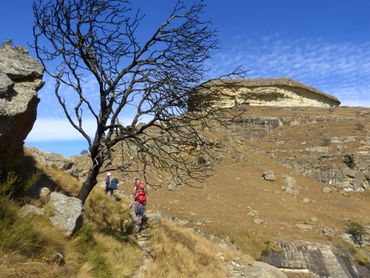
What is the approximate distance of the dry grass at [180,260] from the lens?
861 cm

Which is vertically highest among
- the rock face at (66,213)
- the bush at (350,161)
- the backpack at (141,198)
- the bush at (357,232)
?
the bush at (350,161)

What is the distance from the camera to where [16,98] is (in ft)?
22.0

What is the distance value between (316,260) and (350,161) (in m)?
16.4

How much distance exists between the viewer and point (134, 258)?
8.38m

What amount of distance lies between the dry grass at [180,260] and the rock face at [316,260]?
18.0 ft

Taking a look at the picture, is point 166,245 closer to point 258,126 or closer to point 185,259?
point 185,259

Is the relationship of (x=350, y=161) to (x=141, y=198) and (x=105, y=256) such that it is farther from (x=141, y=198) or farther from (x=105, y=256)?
(x=105, y=256)

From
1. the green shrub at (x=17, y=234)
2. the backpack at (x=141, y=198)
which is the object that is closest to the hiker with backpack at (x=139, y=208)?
the backpack at (x=141, y=198)

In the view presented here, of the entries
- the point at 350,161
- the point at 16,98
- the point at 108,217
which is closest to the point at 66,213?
the point at 16,98

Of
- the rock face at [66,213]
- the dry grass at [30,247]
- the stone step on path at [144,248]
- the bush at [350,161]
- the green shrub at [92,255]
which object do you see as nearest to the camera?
the dry grass at [30,247]

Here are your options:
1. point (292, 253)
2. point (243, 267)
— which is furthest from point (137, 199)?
point (292, 253)

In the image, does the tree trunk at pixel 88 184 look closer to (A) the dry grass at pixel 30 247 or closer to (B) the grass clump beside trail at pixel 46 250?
(B) the grass clump beside trail at pixel 46 250

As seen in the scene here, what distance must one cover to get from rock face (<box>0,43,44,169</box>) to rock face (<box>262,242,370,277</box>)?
13701 millimetres

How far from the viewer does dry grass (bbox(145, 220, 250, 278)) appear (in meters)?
8.61
